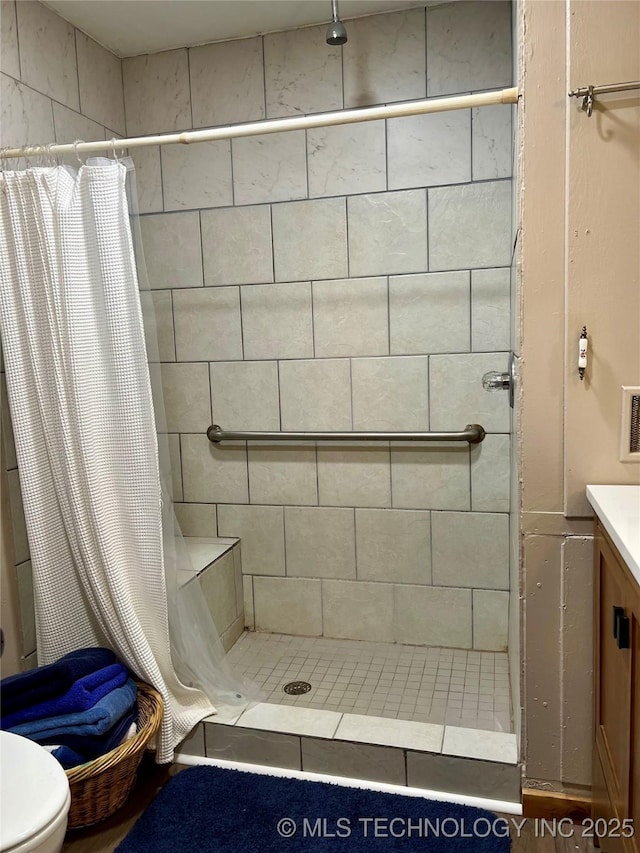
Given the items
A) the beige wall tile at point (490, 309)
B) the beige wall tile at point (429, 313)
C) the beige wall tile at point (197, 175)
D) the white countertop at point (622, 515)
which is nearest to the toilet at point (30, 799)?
the white countertop at point (622, 515)

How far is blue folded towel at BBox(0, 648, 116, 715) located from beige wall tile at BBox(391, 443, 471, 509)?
1230 millimetres

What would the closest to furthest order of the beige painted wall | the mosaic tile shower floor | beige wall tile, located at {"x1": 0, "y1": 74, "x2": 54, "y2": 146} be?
1. the beige painted wall
2. beige wall tile, located at {"x1": 0, "y1": 74, "x2": 54, "y2": 146}
3. the mosaic tile shower floor

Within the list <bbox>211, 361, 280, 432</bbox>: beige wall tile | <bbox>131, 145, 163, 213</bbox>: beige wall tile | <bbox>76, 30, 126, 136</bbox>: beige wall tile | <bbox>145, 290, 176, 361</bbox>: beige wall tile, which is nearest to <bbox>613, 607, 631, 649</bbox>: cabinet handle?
<bbox>211, 361, 280, 432</bbox>: beige wall tile

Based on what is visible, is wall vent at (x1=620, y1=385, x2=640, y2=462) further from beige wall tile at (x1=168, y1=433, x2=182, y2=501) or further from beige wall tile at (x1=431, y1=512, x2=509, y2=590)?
beige wall tile at (x1=168, y1=433, x2=182, y2=501)

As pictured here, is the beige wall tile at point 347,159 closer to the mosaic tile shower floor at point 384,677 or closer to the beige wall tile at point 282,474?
the beige wall tile at point 282,474

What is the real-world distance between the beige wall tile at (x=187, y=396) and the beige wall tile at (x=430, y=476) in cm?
78

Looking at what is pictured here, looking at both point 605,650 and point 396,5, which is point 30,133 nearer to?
point 396,5

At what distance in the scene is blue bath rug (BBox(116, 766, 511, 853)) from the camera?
5.24 feet

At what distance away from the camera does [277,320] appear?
8.16ft

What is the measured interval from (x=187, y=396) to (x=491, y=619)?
1446 millimetres

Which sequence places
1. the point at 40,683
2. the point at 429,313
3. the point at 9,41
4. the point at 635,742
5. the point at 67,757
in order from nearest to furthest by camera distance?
the point at 635,742
the point at 67,757
the point at 40,683
the point at 9,41
the point at 429,313

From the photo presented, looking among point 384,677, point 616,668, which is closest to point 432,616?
point 384,677

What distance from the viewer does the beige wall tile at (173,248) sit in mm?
2533

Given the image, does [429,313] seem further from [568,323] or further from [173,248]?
[173,248]
